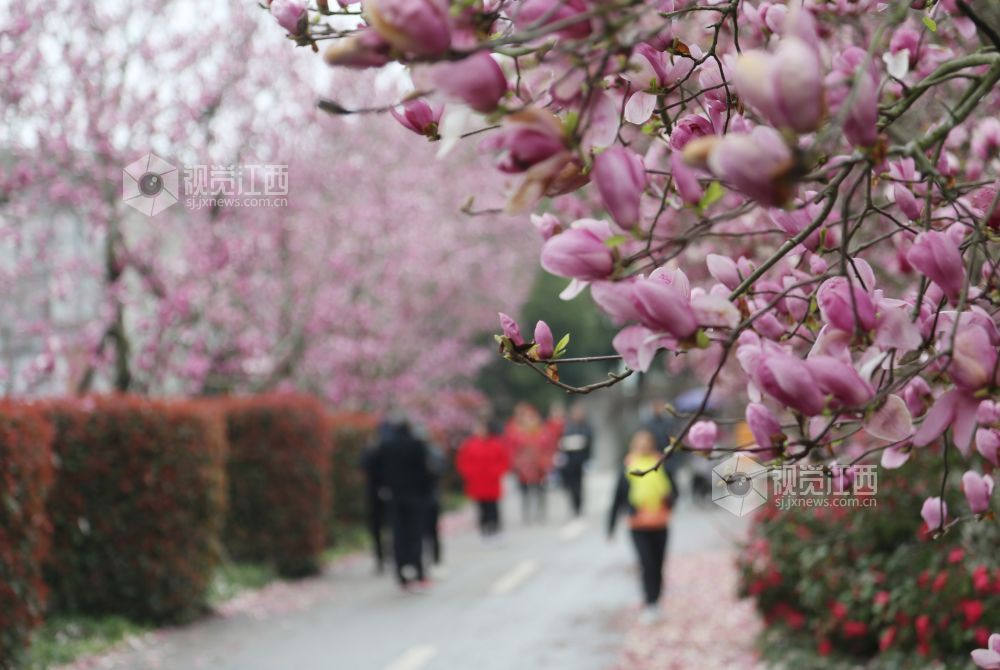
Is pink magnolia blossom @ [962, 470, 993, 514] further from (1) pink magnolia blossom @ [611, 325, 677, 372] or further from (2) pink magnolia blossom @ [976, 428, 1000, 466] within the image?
(1) pink magnolia blossom @ [611, 325, 677, 372]

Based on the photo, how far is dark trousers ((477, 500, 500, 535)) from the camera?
16.6 metres

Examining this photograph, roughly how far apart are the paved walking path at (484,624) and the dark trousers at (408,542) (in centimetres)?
25

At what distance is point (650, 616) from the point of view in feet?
31.3

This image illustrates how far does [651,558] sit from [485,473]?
728 centimetres

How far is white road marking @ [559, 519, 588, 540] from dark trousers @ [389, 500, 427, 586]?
5.37 metres

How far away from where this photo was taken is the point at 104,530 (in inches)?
361

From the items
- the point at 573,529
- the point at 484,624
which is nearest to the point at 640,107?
the point at 484,624

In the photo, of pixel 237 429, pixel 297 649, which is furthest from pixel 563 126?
pixel 237 429

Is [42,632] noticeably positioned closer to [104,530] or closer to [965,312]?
[104,530]

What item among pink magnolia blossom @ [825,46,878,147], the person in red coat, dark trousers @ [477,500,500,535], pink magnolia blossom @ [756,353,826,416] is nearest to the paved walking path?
dark trousers @ [477,500,500,535]

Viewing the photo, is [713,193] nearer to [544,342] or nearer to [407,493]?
[544,342]

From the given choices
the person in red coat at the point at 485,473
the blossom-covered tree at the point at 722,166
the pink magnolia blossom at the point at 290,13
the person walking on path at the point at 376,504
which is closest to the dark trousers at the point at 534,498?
the person in red coat at the point at 485,473

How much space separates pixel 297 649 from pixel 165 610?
5.34 feet

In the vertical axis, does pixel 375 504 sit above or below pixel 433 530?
above
